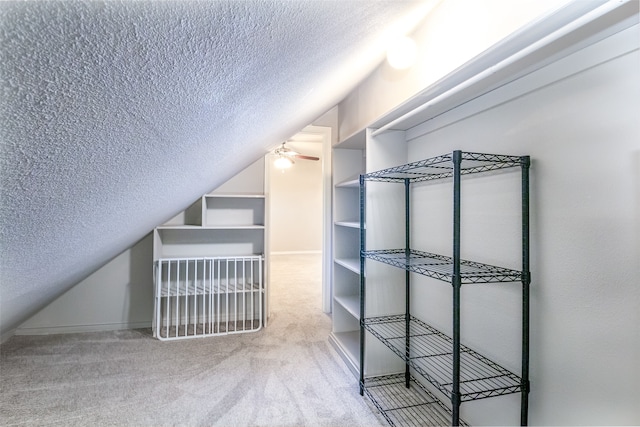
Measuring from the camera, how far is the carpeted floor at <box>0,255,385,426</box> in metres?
1.70

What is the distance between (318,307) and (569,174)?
299cm

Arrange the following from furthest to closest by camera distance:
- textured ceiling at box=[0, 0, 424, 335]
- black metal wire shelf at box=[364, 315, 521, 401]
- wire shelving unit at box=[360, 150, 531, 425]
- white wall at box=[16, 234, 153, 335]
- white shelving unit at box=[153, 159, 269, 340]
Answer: white shelving unit at box=[153, 159, 269, 340] → white wall at box=[16, 234, 153, 335] → black metal wire shelf at box=[364, 315, 521, 401] → wire shelving unit at box=[360, 150, 531, 425] → textured ceiling at box=[0, 0, 424, 335]

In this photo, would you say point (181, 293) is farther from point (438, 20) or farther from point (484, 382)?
point (438, 20)

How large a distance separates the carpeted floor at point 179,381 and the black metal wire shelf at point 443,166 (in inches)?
53.6

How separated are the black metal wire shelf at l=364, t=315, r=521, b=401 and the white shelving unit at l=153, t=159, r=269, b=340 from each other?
138cm

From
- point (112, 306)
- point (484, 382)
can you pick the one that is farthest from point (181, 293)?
point (484, 382)

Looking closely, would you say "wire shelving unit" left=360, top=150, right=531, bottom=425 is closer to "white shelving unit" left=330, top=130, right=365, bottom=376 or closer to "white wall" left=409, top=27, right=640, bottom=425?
"white wall" left=409, top=27, right=640, bottom=425

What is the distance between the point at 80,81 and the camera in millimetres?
460

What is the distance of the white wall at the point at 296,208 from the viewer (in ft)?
26.1

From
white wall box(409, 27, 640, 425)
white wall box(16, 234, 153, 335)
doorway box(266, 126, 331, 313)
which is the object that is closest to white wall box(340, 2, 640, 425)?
white wall box(409, 27, 640, 425)

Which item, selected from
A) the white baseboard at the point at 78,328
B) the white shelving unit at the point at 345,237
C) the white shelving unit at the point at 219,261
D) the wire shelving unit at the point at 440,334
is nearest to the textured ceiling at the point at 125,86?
the wire shelving unit at the point at 440,334

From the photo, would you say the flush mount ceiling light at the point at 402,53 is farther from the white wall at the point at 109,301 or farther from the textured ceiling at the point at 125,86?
the white wall at the point at 109,301

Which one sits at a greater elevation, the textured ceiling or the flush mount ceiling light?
the flush mount ceiling light

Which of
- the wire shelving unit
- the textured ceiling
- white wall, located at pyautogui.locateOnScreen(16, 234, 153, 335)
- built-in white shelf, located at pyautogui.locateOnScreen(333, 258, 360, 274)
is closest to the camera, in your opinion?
the textured ceiling
